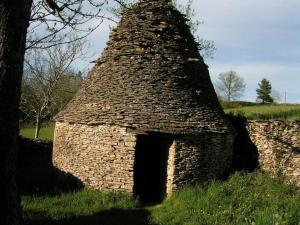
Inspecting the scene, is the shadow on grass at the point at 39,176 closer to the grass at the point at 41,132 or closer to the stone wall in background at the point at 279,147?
the stone wall in background at the point at 279,147

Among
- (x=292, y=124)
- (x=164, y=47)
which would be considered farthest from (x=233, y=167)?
(x=164, y=47)

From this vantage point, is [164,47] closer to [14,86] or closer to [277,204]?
[277,204]

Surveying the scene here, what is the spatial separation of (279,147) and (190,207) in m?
4.44

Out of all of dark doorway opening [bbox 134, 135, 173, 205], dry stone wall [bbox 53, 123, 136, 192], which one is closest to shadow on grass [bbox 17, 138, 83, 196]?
dry stone wall [bbox 53, 123, 136, 192]

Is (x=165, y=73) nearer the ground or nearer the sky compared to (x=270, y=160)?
nearer the sky

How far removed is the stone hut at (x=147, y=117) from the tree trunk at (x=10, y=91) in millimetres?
7876

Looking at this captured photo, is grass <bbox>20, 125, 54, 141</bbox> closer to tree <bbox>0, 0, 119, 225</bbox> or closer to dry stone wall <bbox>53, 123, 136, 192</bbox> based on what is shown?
dry stone wall <bbox>53, 123, 136, 192</bbox>

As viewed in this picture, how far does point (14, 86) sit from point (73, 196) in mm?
7656

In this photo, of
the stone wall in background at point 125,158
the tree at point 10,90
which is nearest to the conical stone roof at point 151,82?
the stone wall in background at point 125,158

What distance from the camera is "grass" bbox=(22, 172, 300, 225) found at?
35.5ft

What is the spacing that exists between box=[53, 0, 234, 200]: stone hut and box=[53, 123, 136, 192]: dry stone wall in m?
0.03

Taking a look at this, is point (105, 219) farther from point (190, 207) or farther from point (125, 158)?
point (125, 158)

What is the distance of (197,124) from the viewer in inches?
547

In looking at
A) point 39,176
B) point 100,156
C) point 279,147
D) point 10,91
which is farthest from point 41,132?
point 10,91
